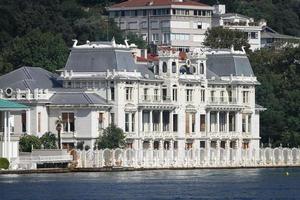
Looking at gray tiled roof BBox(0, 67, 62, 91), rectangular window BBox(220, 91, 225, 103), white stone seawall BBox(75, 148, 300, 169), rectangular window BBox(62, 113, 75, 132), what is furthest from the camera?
rectangular window BBox(220, 91, 225, 103)

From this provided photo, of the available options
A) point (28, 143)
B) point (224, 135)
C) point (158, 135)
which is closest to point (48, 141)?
point (28, 143)

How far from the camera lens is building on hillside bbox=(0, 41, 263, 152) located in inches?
6319

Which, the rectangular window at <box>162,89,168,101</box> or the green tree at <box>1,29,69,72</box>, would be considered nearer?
the rectangular window at <box>162,89,168,101</box>

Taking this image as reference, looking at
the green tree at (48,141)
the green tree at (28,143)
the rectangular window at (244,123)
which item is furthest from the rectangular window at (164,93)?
the green tree at (28,143)

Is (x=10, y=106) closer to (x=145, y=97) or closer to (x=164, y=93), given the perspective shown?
(x=145, y=97)

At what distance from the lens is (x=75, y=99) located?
527 ft

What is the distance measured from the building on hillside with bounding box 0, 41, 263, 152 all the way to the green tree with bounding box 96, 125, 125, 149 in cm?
71

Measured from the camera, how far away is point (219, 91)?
173250 mm

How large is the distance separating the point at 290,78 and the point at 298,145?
1383cm

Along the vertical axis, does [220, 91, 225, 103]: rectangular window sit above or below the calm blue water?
above

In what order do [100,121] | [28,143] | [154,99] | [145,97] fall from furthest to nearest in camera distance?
[154,99], [145,97], [100,121], [28,143]

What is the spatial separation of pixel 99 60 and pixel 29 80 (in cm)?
497

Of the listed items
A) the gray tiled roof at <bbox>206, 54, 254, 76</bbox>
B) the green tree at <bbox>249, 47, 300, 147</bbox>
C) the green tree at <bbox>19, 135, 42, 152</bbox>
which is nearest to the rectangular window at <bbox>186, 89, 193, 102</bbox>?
the gray tiled roof at <bbox>206, 54, 254, 76</bbox>

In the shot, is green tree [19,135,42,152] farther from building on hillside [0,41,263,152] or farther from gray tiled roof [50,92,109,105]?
gray tiled roof [50,92,109,105]
